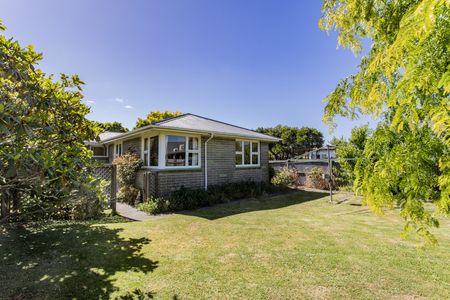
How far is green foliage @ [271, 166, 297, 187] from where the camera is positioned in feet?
47.9

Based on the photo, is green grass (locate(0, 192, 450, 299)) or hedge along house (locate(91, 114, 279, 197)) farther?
hedge along house (locate(91, 114, 279, 197))

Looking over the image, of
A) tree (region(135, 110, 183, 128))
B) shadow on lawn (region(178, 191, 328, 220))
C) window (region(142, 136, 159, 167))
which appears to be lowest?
shadow on lawn (region(178, 191, 328, 220))

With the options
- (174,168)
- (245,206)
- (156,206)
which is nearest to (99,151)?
(174,168)

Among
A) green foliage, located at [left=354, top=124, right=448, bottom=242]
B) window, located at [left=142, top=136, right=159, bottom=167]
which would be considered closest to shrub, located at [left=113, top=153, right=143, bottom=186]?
window, located at [left=142, top=136, right=159, bottom=167]

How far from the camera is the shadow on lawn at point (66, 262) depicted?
3229mm

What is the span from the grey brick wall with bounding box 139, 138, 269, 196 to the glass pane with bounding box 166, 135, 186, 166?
0.52 meters

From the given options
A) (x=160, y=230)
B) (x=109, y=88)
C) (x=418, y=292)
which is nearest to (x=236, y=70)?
(x=109, y=88)

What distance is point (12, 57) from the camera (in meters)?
2.65

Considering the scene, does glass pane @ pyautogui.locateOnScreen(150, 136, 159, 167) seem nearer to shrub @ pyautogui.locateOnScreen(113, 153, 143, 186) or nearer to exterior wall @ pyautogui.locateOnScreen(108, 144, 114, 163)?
shrub @ pyautogui.locateOnScreen(113, 153, 143, 186)

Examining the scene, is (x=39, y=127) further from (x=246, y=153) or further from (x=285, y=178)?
(x=285, y=178)

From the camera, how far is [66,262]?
4.16 m

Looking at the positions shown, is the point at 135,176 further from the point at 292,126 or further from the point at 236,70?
the point at 292,126

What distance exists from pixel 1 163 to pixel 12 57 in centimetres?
168

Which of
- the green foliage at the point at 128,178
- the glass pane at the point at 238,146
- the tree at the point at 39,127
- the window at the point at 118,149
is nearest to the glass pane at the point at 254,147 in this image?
the glass pane at the point at 238,146
